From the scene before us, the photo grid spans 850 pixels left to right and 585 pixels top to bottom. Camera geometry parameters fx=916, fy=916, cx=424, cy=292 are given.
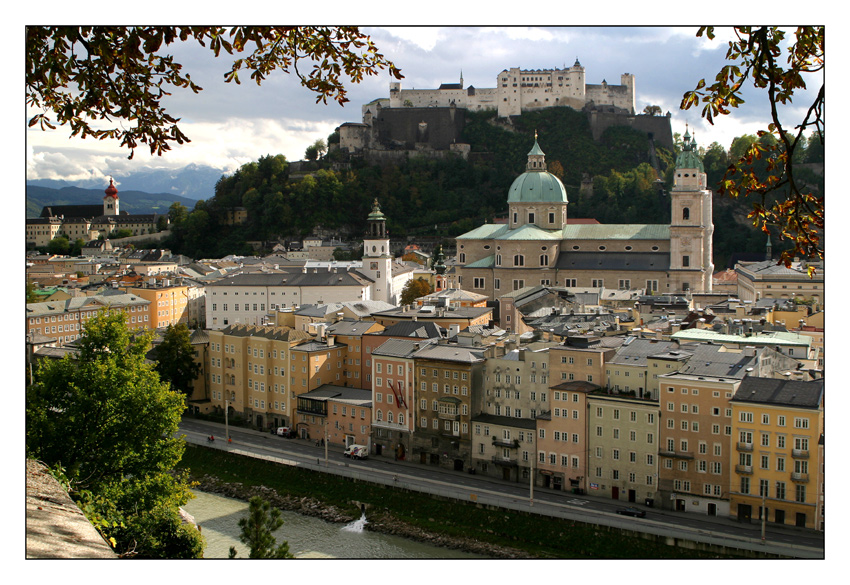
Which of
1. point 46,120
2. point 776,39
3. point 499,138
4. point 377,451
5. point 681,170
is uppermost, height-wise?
point 499,138

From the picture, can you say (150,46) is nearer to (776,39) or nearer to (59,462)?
(776,39)

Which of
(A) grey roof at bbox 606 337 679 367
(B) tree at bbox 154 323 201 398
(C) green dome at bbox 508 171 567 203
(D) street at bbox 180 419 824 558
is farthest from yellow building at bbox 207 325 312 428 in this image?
(C) green dome at bbox 508 171 567 203

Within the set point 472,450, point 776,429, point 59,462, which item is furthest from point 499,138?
point 59,462

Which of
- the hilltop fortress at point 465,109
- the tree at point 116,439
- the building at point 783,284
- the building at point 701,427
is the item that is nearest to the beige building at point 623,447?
the building at point 701,427

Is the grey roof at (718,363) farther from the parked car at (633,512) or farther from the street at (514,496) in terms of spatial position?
the parked car at (633,512)

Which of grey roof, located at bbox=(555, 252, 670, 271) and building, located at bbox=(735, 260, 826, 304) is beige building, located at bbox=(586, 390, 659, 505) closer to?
building, located at bbox=(735, 260, 826, 304)

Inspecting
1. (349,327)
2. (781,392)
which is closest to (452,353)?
(349,327)
